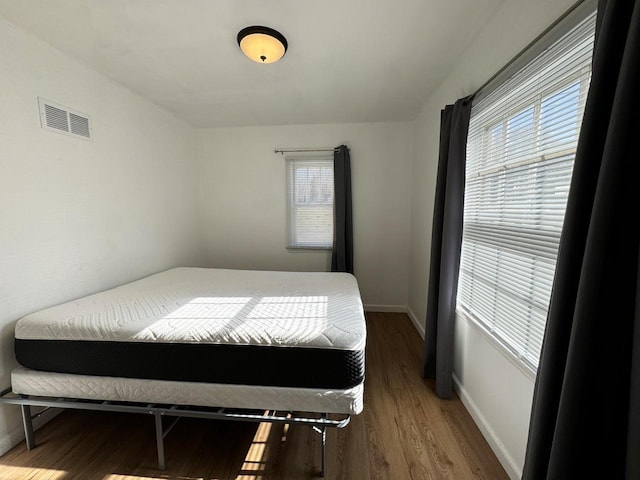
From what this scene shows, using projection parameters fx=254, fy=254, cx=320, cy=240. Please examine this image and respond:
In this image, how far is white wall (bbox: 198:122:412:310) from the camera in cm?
319

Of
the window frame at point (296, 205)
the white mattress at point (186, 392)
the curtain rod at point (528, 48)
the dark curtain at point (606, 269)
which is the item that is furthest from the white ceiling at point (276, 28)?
the white mattress at point (186, 392)

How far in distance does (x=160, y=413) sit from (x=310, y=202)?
8.38 ft

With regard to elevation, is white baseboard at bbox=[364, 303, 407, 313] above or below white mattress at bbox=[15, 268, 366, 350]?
below

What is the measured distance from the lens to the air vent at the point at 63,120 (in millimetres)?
1624

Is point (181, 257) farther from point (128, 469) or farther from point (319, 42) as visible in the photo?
point (319, 42)

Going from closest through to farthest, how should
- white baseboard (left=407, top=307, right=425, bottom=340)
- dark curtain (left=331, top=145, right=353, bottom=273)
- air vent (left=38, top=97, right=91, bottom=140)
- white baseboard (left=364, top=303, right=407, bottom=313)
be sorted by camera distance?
air vent (left=38, top=97, right=91, bottom=140) < white baseboard (left=407, top=307, right=425, bottom=340) < dark curtain (left=331, top=145, right=353, bottom=273) < white baseboard (left=364, top=303, right=407, bottom=313)

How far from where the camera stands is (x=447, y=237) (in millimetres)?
1740

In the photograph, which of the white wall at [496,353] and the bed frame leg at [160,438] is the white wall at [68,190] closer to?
the bed frame leg at [160,438]

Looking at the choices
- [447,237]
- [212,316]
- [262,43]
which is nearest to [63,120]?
[262,43]

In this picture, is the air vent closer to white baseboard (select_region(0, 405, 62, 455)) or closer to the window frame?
white baseboard (select_region(0, 405, 62, 455))

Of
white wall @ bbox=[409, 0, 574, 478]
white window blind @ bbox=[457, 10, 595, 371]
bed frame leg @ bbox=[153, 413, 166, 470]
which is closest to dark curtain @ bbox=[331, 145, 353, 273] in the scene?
white wall @ bbox=[409, 0, 574, 478]

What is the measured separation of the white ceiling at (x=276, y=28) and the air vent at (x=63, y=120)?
39cm

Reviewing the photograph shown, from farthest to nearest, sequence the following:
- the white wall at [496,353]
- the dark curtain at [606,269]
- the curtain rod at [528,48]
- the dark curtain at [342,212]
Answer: the dark curtain at [342,212] → the white wall at [496,353] → the curtain rod at [528,48] → the dark curtain at [606,269]

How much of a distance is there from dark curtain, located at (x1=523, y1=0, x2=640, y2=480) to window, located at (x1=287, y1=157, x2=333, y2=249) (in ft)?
8.76
